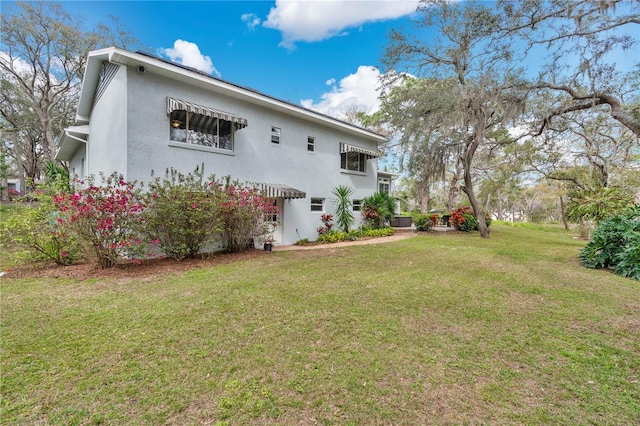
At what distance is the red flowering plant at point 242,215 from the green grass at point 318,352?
3263 millimetres

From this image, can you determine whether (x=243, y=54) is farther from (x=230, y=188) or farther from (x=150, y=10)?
(x=230, y=188)

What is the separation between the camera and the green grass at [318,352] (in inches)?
100

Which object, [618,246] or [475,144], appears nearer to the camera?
[618,246]

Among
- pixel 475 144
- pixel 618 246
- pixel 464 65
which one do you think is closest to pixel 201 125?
pixel 475 144

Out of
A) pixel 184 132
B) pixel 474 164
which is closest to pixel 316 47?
→ pixel 184 132

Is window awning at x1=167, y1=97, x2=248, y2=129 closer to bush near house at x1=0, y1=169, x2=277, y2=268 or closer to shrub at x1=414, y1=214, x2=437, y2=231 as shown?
bush near house at x1=0, y1=169, x2=277, y2=268

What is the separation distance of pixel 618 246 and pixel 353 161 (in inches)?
476

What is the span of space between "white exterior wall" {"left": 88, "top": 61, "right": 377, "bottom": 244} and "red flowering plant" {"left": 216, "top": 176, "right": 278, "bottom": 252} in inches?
66.3

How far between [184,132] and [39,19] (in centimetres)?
2085

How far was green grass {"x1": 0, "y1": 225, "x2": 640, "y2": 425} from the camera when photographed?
254 cm

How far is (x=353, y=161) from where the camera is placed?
16.8 meters

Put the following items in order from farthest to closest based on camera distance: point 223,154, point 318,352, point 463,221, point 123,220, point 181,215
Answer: point 463,221 < point 223,154 < point 181,215 < point 123,220 < point 318,352

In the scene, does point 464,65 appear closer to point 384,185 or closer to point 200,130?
point 384,185

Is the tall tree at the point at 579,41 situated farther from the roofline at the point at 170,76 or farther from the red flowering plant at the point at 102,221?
the red flowering plant at the point at 102,221
